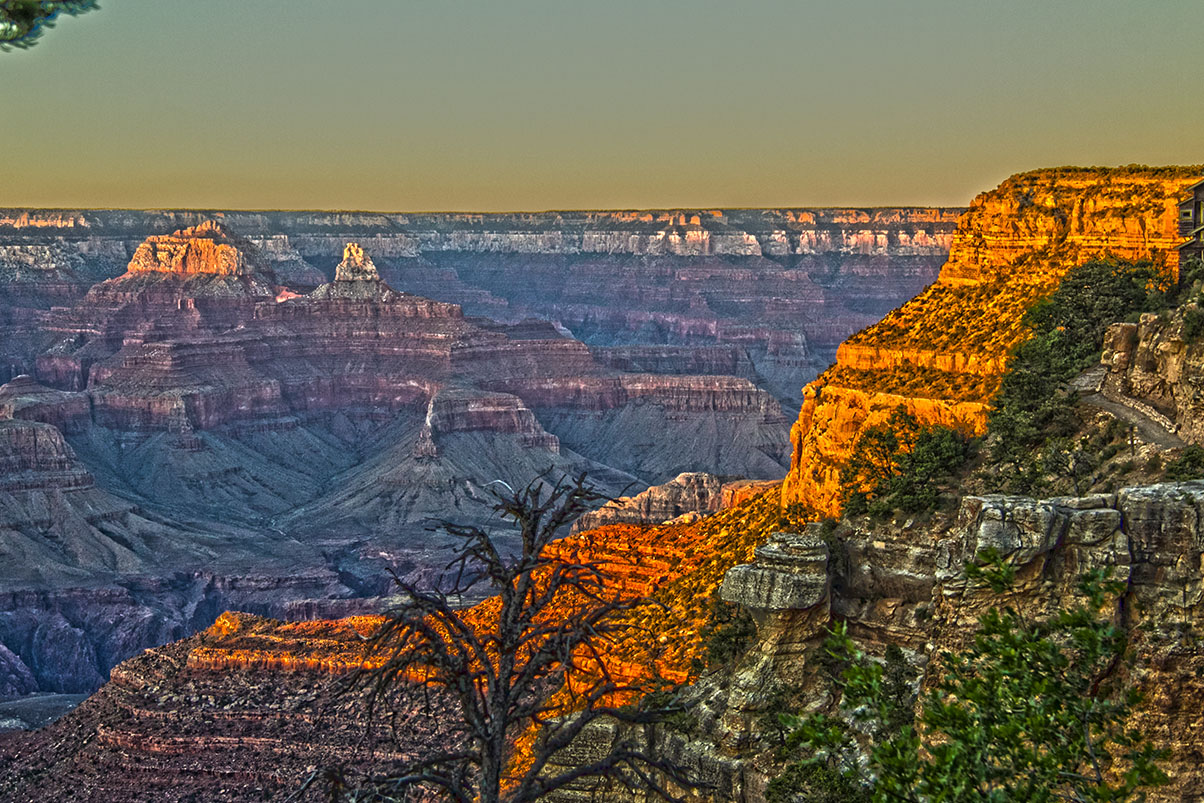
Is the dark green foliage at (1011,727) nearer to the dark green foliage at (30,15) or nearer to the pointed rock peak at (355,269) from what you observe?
the dark green foliage at (30,15)

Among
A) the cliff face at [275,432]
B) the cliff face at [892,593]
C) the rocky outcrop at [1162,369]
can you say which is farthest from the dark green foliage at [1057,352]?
the cliff face at [275,432]

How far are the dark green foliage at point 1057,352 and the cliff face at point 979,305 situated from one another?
0.69 metres

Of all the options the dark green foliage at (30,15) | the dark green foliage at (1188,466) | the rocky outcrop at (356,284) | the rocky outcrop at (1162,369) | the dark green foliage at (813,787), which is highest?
the dark green foliage at (30,15)

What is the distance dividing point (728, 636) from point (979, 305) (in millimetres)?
10365

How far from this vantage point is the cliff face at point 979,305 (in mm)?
32812

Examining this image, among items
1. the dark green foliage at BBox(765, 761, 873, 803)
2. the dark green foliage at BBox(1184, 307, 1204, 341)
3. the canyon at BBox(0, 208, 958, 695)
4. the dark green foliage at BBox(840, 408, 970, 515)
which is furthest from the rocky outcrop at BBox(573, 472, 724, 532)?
the dark green foliage at BBox(1184, 307, 1204, 341)

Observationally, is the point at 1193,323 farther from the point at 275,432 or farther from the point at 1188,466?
the point at 275,432

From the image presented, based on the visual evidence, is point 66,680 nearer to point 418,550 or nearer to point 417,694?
point 418,550

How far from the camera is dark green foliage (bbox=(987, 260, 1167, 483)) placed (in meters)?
28.1

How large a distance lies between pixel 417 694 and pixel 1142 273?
25155 mm

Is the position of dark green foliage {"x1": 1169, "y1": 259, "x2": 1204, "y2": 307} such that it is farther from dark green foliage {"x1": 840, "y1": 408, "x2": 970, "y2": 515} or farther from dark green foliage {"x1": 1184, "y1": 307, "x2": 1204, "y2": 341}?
dark green foliage {"x1": 840, "y1": 408, "x2": 970, "y2": 515}

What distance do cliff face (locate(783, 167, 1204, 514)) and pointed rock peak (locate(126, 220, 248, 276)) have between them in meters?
159

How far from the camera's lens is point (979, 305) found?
3634 centimetres

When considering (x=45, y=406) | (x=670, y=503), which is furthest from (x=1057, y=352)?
(x=45, y=406)
